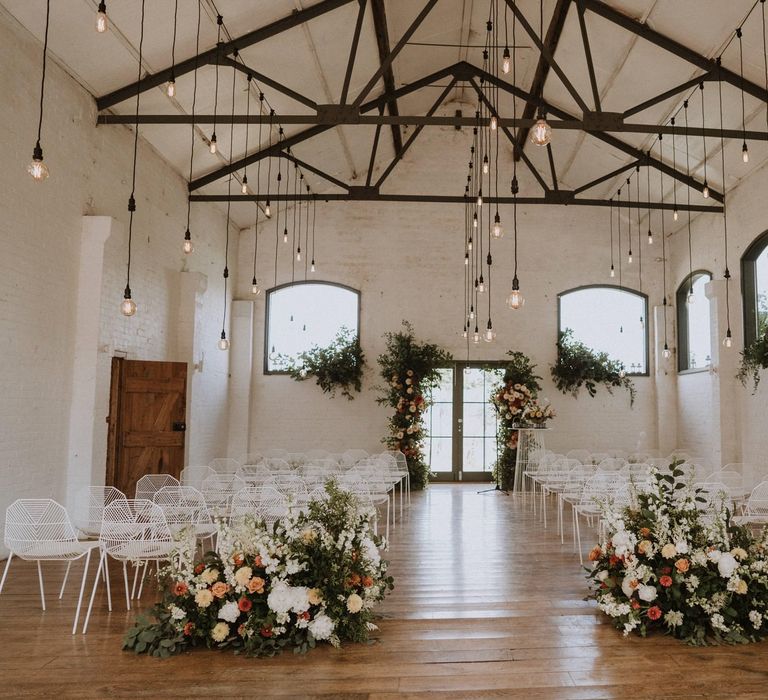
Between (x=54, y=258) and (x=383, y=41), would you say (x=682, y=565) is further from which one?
(x=383, y=41)

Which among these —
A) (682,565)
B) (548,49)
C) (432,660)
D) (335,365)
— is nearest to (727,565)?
(682,565)

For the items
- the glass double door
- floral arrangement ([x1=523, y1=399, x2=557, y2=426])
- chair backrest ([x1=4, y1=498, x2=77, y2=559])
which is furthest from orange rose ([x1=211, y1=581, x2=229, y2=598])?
the glass double door

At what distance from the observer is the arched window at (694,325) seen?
12320 millimetres

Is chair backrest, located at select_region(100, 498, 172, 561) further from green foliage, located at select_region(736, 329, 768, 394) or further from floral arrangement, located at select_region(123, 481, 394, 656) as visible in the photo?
green foliage, located at select_region(736, 329, 768, 394)

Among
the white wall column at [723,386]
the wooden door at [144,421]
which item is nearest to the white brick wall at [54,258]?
the wooden door at [144,421]

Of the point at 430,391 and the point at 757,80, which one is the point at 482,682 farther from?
the point at 430,391

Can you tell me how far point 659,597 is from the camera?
447 centimetres

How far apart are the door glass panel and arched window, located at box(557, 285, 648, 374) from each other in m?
2.72

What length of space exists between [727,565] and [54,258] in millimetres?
7040

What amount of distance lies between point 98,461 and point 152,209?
387 cm

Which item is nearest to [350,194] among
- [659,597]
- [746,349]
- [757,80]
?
[757,80]

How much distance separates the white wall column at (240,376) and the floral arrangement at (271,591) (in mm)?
9183

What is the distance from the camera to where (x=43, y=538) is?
5156 mm

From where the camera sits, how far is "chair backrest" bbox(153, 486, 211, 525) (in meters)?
5.91
